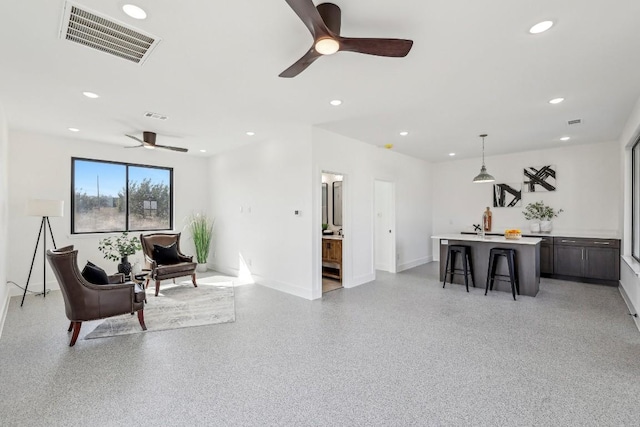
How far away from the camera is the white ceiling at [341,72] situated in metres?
2.12

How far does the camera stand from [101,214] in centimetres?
599

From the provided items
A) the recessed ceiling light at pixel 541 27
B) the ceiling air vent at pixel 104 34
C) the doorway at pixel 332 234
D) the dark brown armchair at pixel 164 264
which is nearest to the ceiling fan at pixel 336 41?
the recessed ceiling light at pixel 541 27

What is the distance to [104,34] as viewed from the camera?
2.34 meters

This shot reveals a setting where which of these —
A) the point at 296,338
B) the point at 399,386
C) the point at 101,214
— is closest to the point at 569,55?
the point at 399,386

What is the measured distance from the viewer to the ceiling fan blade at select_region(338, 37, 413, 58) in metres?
1.98

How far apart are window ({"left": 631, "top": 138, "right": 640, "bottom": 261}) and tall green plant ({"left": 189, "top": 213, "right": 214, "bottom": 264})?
24.8 ft

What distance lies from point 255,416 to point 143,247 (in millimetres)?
4434

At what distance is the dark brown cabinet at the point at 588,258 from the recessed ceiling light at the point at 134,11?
721cm

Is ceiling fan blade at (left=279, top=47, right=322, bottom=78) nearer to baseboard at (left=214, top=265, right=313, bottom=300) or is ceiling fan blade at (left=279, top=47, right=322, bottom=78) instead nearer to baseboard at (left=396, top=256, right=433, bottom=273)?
baseboard at (left=214, top=265, right=313, bottom=300)

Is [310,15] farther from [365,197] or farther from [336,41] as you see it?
[365,197]

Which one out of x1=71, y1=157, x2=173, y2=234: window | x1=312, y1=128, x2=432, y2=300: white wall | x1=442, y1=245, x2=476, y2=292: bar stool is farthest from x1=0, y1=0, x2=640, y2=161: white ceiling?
x1=442, y1=245, x2=476, y2=292: bar stool

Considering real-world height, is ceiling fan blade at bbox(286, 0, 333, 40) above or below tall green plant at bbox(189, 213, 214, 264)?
above

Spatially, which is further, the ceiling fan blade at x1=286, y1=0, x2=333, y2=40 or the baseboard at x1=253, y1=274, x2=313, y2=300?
the baseboard at x1=253, y1=274, x2=313, y2=300

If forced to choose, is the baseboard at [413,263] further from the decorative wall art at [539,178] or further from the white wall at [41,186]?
the white wall at [41,186]
